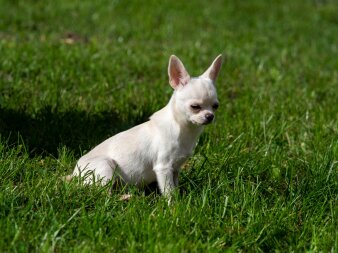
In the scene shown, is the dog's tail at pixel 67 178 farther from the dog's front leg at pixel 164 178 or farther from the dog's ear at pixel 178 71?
the dog's ear at pixel 178 71

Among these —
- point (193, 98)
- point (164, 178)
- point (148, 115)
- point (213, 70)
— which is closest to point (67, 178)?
point (164, 178)

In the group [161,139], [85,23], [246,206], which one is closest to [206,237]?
[246,206]

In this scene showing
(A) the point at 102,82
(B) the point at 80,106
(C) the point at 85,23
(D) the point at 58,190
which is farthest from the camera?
(C) the point at 85,23

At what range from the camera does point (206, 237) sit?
3818mm

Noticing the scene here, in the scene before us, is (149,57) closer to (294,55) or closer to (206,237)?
(294,55)

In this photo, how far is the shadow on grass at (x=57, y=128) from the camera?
513 centimetres

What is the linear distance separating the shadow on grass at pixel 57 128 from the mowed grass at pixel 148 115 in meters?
0.02

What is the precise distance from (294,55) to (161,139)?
A: 5840mm

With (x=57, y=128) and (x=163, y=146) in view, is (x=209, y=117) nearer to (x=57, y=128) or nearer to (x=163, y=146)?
(x=163, y=146)

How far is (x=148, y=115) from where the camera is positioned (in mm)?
6020

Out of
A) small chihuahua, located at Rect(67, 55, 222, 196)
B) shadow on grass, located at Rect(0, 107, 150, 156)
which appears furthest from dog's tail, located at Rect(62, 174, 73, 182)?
shadow on grass, located at Rect(0, 107, 150, 156)

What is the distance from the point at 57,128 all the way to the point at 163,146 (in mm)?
1447

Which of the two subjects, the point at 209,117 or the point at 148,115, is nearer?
the point at 209,117

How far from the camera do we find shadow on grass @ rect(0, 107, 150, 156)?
5.13m
